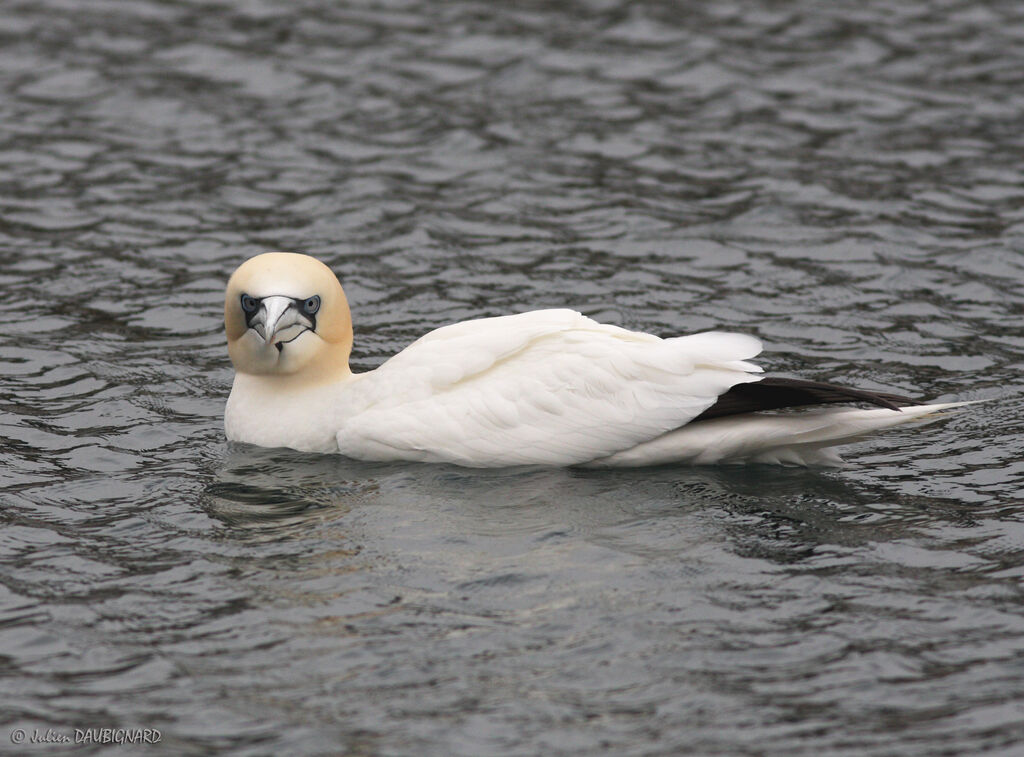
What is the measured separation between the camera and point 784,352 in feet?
36.0

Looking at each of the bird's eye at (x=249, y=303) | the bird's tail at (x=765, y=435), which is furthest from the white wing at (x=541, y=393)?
the bird's eye at (x=249, y=303)

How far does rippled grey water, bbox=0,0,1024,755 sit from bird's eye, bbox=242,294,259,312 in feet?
2.93

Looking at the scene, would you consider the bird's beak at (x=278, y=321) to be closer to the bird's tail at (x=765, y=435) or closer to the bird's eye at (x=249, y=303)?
the bird's eye at (x=249, y=303)

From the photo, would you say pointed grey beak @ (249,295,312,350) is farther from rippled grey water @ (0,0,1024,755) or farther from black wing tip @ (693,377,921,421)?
black wing tip @ (693,377,921,421)

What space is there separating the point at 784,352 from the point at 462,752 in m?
5.61

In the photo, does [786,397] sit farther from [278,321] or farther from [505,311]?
[505,311]

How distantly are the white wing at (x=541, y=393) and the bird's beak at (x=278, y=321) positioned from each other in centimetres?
66

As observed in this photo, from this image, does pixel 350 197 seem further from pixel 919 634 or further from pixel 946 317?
pixel 919 634

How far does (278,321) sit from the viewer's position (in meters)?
9.06

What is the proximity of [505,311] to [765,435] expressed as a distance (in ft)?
11.5

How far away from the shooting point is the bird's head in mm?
9070

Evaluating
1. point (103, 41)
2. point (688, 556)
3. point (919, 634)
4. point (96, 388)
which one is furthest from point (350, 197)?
point (919, 634)
